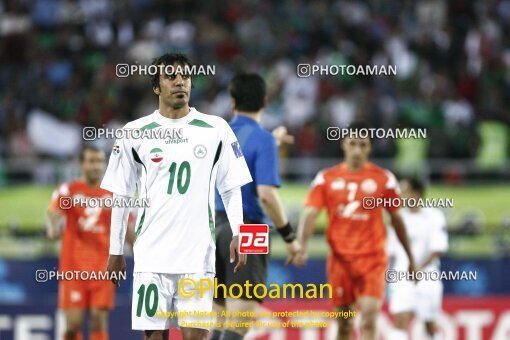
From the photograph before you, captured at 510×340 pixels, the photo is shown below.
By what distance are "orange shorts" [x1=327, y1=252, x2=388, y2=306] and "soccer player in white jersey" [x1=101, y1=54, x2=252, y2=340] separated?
3115 millimetres

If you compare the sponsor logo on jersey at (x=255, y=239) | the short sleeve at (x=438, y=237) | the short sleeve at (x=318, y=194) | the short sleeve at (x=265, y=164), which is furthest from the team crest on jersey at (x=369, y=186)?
the short sleeve at (x=438, y=237)

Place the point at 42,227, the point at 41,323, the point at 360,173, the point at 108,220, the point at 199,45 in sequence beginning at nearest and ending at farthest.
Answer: the point at 360,173 → the point at 108,220 → the point at 41,323 → the point at 42,227 → the point at 199,45

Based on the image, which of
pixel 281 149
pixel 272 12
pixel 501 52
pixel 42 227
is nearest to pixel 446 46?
pixel 501 52

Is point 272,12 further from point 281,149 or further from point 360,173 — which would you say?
point 360,173

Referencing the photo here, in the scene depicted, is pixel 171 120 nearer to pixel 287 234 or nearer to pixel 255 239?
pixel 255 239

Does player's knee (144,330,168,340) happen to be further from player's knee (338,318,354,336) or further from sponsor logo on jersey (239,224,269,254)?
player's knee (338,318,354,336)

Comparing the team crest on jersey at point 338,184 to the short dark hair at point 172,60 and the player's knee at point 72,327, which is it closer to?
the player's knee at point 72,327

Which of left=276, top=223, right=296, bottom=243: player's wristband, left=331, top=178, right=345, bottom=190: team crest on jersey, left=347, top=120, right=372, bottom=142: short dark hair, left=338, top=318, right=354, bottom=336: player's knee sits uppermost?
left=347, top=120, right=372, bottom=142: short dark hair

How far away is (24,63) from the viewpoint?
61.1 feet

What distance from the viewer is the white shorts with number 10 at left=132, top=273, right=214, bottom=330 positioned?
6641 millimetres

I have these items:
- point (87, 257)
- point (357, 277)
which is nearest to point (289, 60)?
point (87, 257)

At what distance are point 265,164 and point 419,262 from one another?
4.05 metres

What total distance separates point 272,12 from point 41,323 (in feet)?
30.4

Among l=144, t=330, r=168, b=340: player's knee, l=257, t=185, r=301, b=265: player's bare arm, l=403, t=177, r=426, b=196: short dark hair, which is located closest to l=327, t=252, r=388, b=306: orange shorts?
l=257, t=185, r=301, b=265: player's bare arm
